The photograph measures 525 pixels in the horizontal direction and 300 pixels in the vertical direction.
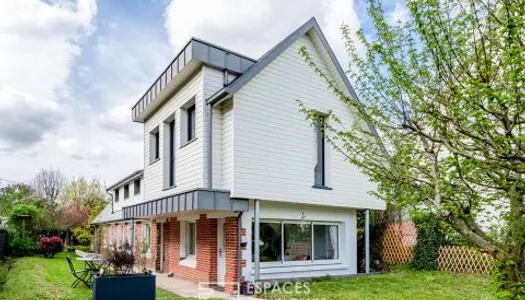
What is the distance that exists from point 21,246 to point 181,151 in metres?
15.4

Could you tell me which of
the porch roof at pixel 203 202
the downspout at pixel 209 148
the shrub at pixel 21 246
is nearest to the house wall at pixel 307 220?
the porch roof at pixel 203 202

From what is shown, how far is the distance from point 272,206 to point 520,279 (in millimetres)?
9828

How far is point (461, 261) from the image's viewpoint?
596 inches

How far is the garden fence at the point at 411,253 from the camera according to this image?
48.6 feet

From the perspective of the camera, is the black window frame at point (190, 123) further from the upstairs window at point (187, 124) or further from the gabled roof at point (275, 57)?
the gabled roof at point (275, 57)

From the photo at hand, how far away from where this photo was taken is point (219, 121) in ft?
43.0

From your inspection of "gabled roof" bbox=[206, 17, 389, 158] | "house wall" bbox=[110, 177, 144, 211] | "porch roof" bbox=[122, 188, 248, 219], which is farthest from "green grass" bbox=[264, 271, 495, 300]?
"house wall" bbox=[110, 177, 144, 211]

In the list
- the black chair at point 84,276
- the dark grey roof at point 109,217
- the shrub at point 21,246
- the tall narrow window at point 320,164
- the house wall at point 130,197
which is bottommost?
the shrub at point 21,246

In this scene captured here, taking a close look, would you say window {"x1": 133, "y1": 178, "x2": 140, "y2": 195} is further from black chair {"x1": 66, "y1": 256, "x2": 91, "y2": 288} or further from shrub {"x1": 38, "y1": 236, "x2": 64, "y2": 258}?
black chair {"x1": 66, "y1": 256, "x2": 91, "y2": 288}

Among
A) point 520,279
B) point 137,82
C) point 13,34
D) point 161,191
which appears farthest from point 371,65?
point 137,82

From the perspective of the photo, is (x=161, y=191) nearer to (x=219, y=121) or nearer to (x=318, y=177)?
(x=219, y=121)

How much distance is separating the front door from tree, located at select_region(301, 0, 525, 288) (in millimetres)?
9106

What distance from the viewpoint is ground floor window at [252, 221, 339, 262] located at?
44.7 ft

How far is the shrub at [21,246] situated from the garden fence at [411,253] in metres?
19.7
